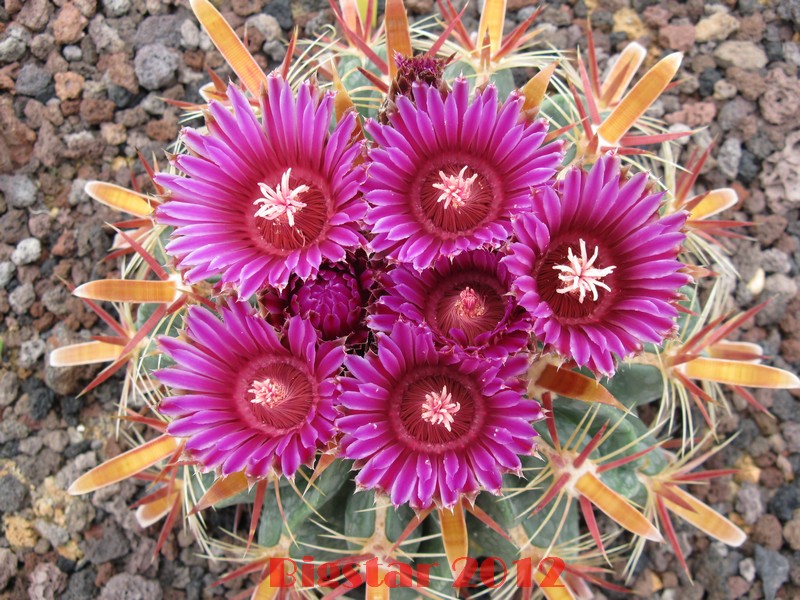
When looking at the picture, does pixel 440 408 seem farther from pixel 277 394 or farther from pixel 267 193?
pixel 267 193

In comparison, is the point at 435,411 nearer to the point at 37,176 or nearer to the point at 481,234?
the point at 481,234

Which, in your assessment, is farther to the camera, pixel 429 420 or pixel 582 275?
pixel 429 420

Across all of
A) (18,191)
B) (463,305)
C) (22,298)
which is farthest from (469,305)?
(18,191)

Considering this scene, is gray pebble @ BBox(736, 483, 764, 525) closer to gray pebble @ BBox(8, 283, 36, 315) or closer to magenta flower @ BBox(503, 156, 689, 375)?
magenta flower @ BBox(503, 156, 689, 375)

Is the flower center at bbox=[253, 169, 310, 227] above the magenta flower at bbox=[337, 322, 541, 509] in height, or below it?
above

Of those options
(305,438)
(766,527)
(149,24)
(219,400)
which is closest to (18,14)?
(149,24)

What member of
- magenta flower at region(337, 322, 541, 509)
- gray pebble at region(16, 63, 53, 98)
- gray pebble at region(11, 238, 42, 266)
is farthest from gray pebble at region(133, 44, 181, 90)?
magenta flower at region(337, 322, 541, 509)

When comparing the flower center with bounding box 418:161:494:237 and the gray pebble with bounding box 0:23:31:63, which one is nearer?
the flower center with bounding box 418:161:494:237
